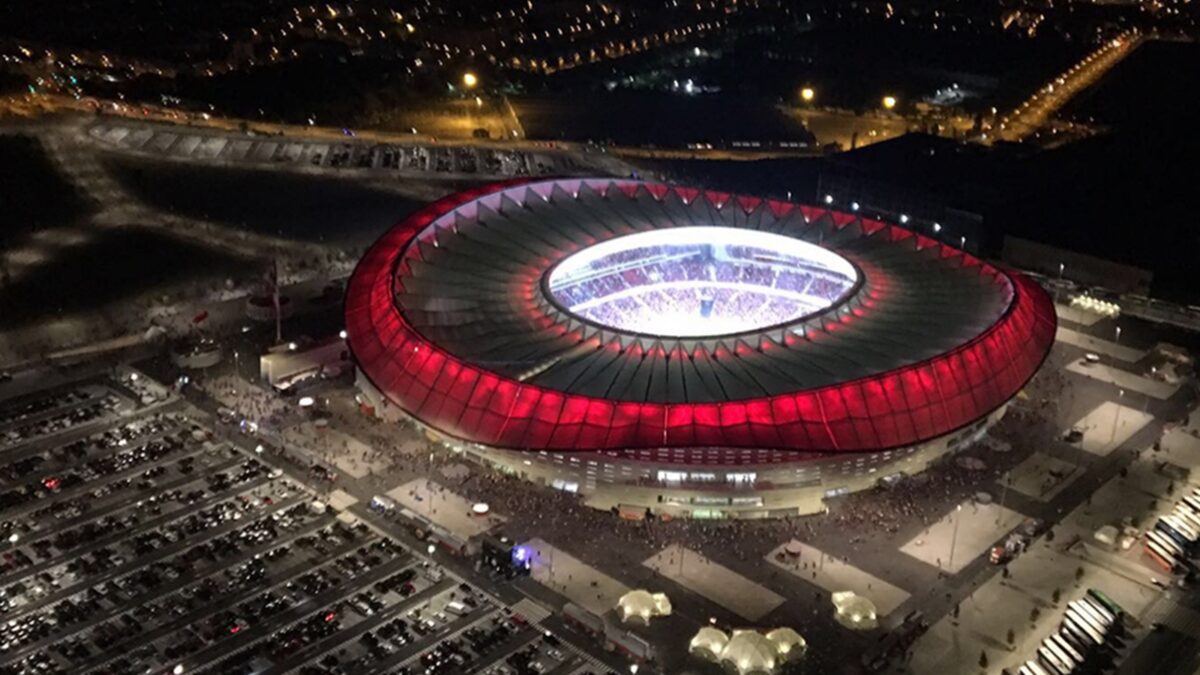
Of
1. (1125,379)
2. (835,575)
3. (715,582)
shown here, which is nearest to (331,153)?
(1125,379)

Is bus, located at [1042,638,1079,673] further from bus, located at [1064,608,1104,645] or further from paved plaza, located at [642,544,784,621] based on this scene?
paved plaza, located at [642,544,784,621]

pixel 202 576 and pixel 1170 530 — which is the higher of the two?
pixel 1170 530

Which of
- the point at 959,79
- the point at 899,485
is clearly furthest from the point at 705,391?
the point at 959,79

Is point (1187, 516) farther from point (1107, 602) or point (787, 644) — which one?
point (787, 644)

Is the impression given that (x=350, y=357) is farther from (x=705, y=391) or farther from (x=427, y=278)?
(x=705, y=391)

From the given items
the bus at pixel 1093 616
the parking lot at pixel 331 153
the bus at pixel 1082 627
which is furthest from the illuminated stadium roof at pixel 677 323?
the parking lot at pixel 331 153
